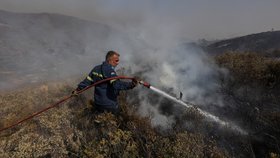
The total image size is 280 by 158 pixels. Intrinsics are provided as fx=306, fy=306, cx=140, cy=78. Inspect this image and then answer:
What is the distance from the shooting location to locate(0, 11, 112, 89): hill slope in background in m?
22.4

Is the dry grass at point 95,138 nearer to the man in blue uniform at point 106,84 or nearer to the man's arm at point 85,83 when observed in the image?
the man in blue uniform at point 106,84

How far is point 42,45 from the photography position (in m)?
33.5

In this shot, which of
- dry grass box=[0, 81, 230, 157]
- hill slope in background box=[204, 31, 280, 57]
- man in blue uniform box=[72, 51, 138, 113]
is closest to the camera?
dry grass box=[0, 81, 230, 157]

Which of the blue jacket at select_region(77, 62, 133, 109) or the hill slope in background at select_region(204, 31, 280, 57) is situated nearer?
the blue jacket at select_region(77, 62, 133, 109)

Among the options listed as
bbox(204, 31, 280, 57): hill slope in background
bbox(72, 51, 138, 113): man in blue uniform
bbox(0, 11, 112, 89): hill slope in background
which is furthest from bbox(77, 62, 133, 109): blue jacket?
bbox(204, 31, 280, 57): hill slope in background

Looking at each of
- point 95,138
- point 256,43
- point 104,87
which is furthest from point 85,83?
point 256,43

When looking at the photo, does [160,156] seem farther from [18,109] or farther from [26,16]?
[26,16]

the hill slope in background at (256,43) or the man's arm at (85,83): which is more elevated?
the man's arm at (85,83)

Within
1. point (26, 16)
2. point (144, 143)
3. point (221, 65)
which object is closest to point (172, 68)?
point (221, 65)

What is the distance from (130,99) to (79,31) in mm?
39532

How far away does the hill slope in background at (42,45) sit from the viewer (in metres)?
22.4

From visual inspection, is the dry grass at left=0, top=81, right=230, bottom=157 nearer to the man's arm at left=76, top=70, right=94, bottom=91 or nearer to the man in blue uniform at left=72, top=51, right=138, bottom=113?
the man in blue uniform at left=72, top=51, right=138, bottom=113

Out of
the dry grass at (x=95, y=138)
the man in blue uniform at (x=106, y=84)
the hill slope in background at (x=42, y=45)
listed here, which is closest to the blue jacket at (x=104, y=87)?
the man in blue uniform at (x=106, y=84)

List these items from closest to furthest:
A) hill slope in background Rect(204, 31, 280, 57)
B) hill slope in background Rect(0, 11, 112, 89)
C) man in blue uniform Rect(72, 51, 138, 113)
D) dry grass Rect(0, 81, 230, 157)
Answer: dry grass Rect(0, 81, 230, 157) → man in blue uniform Rect(72, 51, 138, 113) → hill slope in background Rect(0, 11, 112, 89) → hill slope in background Rect(204, 31, 280, 57)
